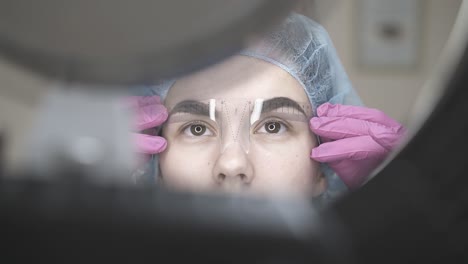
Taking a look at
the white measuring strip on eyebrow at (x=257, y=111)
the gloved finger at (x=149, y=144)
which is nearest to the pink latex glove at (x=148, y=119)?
the gloved finger at (x=149, y=144)

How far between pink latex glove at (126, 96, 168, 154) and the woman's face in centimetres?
1

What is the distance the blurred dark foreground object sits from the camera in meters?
0.55

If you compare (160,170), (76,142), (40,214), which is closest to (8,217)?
(40,214)

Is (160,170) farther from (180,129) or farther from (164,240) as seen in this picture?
(164,240)

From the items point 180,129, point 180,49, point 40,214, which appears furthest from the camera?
point 180,129

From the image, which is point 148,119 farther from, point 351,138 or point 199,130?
point 351,138

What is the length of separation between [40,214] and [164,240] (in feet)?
0.30

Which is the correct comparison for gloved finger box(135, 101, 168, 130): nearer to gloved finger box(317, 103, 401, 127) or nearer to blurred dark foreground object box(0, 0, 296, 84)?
blurred dark foreground object box(0, 0, 296, 84)

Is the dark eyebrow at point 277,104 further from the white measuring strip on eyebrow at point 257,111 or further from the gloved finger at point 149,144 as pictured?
the gloved finger at point 149,144

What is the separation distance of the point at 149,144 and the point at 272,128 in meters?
0.15

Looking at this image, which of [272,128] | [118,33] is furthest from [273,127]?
[118,33]

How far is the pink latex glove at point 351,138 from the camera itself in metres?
0.70

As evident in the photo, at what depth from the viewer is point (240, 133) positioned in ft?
2.15

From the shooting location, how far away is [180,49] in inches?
21.7
